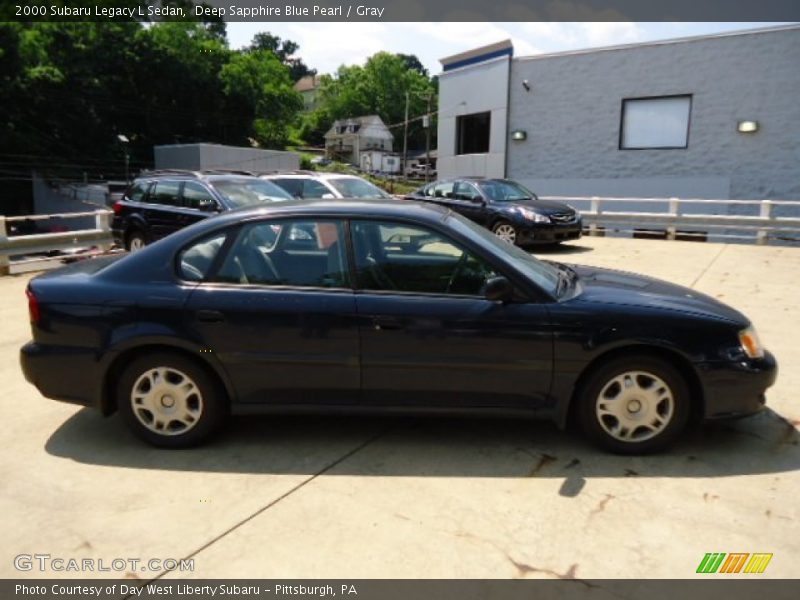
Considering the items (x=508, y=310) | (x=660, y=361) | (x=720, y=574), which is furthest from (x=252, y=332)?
(x=720, y=574)

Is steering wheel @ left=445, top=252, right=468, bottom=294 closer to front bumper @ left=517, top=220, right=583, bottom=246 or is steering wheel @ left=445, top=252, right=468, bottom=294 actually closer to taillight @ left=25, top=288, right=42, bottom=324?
taillight @ left=25, top=288, right=42, bottom=324

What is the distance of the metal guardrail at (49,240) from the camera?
9852 millimetres

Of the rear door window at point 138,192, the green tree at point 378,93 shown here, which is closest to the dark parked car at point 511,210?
the rear door window at point 138,192

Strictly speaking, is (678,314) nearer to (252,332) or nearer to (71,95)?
(252,332)

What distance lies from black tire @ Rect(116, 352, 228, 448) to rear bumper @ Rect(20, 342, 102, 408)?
174mm

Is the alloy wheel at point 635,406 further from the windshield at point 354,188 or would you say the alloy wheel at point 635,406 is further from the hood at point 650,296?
the windshield at point 354,188

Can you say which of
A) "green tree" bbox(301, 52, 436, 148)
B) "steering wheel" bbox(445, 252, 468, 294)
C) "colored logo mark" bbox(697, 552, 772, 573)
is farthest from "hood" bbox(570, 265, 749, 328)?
"green tree" bbox(301, 52, 436, 148)

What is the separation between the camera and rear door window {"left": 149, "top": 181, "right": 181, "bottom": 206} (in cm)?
1023

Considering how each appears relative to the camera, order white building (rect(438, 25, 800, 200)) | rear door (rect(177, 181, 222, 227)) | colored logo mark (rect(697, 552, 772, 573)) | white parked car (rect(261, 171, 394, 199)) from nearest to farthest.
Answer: colored logo mark (rect(697, 552, 772, 573))
rear door (rect(177, 181, 222, 227))
white parked car (rect(261, 171, 394, 199))
white building (rect(438, 25, 800, 200))

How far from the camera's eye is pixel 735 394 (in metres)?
3.57

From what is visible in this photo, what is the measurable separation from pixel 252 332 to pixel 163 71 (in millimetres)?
45431

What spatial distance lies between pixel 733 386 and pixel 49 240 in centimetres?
1084

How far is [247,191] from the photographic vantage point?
10.2m

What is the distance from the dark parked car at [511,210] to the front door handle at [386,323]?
8068mm
